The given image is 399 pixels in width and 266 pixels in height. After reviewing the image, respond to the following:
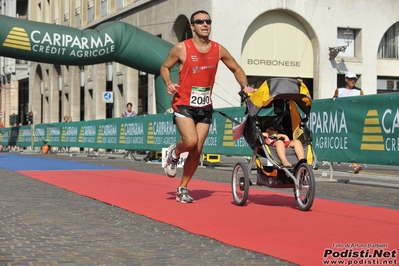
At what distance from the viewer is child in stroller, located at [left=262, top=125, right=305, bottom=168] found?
32.2 feet

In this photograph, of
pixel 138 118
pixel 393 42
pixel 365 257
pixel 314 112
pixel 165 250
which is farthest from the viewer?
pixel 393 42

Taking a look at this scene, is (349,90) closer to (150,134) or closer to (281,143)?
(281,143)

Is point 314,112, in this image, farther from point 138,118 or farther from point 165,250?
point 138,118

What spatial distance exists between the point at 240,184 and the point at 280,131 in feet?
2.69

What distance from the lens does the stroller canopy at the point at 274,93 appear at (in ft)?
31.9

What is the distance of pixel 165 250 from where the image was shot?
258 inches

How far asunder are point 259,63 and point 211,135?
13604mm

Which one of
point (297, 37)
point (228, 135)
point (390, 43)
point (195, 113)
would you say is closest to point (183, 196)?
point (195, 113)

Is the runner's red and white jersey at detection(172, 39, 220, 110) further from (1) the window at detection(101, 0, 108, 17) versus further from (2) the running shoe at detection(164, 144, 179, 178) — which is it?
(1) the window at detection(101, 0, 108, 17)

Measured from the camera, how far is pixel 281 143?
9.92 m

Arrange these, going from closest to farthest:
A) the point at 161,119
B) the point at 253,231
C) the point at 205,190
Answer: the point at 253,231, the point at 205,190, the point at 161,119

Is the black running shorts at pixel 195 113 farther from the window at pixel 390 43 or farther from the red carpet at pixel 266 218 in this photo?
the window at pixel 390 43

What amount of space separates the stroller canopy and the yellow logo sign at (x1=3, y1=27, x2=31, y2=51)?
51.5ft

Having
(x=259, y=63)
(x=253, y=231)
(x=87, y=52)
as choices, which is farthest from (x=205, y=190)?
(x=259, y=63)
